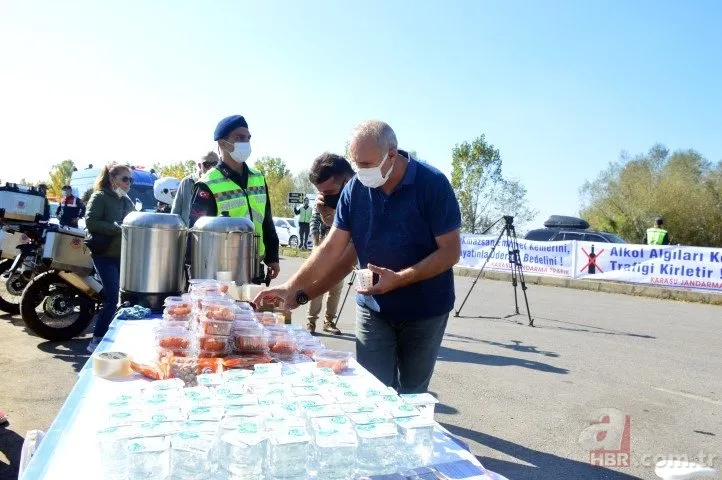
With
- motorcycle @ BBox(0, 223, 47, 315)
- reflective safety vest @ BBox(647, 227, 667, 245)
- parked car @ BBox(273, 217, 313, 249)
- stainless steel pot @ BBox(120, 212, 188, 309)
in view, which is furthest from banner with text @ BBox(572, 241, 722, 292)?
parked car @ BBox(273, 217, 313, 249)

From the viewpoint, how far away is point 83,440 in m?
1.45

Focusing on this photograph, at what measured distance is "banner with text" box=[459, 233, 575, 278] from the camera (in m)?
15.8

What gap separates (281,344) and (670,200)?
1265 inches

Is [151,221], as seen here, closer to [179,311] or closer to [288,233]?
[179,311]

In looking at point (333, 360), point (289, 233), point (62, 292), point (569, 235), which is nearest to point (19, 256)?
point (62, 292)

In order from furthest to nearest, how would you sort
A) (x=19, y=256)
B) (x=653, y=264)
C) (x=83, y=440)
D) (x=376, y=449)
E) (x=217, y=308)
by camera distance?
(x=653, y=264), (x=19, y=256), (x=217, y=308), (x=83, y=440), (x=376, y=449)

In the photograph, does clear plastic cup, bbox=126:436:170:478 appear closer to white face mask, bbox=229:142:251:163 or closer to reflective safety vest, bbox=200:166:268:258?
reflective safety vest, bbox=200:166:268:258

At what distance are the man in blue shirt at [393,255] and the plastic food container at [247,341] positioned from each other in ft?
1.89

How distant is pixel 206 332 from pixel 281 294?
26.8 inches

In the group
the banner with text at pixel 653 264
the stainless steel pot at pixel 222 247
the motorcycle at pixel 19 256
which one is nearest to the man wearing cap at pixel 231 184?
the stainless steel pot at pixel 222 247

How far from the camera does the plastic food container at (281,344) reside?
2.20 m

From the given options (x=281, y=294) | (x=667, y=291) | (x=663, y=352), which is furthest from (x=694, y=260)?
(x=281, y=294)

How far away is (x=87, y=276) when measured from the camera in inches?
256

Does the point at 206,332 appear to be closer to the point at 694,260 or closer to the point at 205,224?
the point at 205,224
